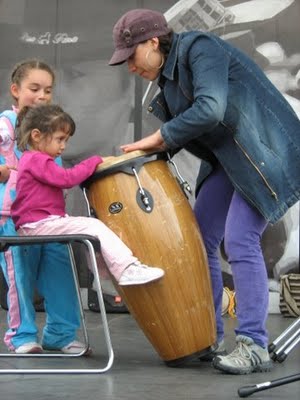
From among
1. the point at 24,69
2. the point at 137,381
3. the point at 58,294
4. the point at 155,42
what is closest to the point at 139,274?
the point at 137,381

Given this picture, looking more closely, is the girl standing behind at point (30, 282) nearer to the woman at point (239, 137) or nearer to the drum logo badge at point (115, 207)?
the drum logo badge at point (115, 207)

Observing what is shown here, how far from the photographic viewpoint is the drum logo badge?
14.7 ft

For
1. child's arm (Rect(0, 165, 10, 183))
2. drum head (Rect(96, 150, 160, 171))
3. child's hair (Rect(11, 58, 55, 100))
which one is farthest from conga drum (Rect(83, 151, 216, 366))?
child's hair (Rect(11, 58, 55, 100))

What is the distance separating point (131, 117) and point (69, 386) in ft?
11.7

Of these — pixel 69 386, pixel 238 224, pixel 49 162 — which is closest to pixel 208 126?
pixel 238 224

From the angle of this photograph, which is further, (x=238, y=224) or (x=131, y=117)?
(x=131, y=117)

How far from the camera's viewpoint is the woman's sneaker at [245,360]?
4.36 meters

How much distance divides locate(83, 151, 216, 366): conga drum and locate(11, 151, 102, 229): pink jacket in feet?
0.71

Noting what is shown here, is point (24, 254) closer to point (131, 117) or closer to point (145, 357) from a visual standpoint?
point (145, 357)

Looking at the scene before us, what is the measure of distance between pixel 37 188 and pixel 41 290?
60 cm

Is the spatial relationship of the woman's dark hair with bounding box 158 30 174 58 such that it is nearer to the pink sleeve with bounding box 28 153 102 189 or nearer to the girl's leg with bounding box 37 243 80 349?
the pink sleeve with bounding box 28 153 102 189

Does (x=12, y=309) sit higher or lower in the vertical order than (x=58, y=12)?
lower

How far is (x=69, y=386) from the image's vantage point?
4.12m

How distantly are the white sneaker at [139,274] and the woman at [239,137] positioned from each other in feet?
1.08
